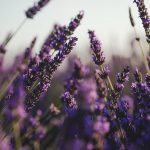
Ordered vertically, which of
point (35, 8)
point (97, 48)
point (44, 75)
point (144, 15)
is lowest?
point (144, 15)

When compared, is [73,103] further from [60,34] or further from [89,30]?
[89,30]

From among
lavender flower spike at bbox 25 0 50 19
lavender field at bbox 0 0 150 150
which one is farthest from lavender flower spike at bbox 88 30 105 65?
lavender flower spike at bbox 25 0 50 19

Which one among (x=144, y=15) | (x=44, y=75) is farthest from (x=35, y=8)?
(x=144, y=15)

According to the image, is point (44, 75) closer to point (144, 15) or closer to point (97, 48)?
point (97, 48)

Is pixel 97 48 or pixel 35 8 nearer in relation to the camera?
pixel 35 8

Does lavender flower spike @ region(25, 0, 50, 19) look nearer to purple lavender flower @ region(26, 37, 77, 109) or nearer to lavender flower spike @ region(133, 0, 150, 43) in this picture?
purple lavender flower @ region(26, 37, 77, 109)

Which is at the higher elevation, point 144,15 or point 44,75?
point 44,75

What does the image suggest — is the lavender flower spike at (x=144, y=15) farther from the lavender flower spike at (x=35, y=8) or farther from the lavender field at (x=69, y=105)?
the lavender flower spike at (x=35, y=8)

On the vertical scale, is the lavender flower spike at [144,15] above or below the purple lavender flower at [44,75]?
below

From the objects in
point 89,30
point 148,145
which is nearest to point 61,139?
point 148,145

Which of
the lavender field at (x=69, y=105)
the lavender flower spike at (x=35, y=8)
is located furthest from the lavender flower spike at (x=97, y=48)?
the lavender flower spike at (x=35, y=8)

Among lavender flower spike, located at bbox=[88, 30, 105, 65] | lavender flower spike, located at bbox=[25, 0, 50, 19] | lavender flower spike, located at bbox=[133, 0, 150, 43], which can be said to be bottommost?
lavender flower spike, located at bbox=[133, 0, 150, 43]

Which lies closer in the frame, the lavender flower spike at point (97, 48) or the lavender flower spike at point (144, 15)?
the lavender flower spike at point (97, 48)

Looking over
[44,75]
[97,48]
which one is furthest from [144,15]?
[44,75]
